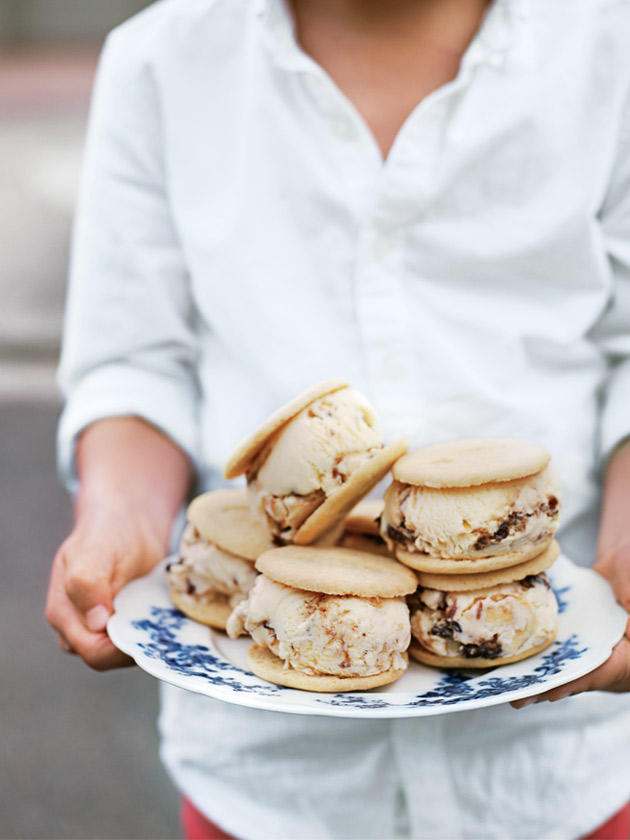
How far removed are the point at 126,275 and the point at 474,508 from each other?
49 cm

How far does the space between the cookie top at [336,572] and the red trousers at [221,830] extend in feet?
1.24

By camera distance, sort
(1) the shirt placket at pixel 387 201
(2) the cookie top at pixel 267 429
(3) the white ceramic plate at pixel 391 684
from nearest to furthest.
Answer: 1. (3) the white ceramic plate at pixel 391 684
2. (2) the cookie top at pixel 267 429
3. (1) the shirt placket at pixel 387 201

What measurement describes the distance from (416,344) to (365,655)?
A: 335mm

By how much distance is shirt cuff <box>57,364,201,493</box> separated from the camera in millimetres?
953

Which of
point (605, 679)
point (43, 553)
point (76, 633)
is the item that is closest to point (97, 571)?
point (76, 633)

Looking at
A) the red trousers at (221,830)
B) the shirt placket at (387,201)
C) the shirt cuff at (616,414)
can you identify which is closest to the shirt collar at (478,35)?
the shirt placket at (387,201)

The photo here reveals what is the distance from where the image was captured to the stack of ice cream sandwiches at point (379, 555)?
673 mm

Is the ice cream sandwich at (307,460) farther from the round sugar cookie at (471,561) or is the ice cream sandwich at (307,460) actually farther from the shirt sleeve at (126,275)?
the shirt sleeve at (126,275)

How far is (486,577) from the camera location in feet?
2.27

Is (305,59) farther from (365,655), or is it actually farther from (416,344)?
(365,655)

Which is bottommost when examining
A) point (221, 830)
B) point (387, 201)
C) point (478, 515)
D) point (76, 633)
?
point (221, 830)

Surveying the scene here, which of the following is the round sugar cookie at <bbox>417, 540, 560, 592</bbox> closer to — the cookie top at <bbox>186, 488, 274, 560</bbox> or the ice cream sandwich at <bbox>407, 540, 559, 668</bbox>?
the ice cream sandwich at <bbox>407, 540, 559, 668</bbox>

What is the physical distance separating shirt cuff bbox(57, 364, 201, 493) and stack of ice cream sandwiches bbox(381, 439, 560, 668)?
0.34 meters

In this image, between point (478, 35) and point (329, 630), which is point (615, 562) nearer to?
point (329, 630)
